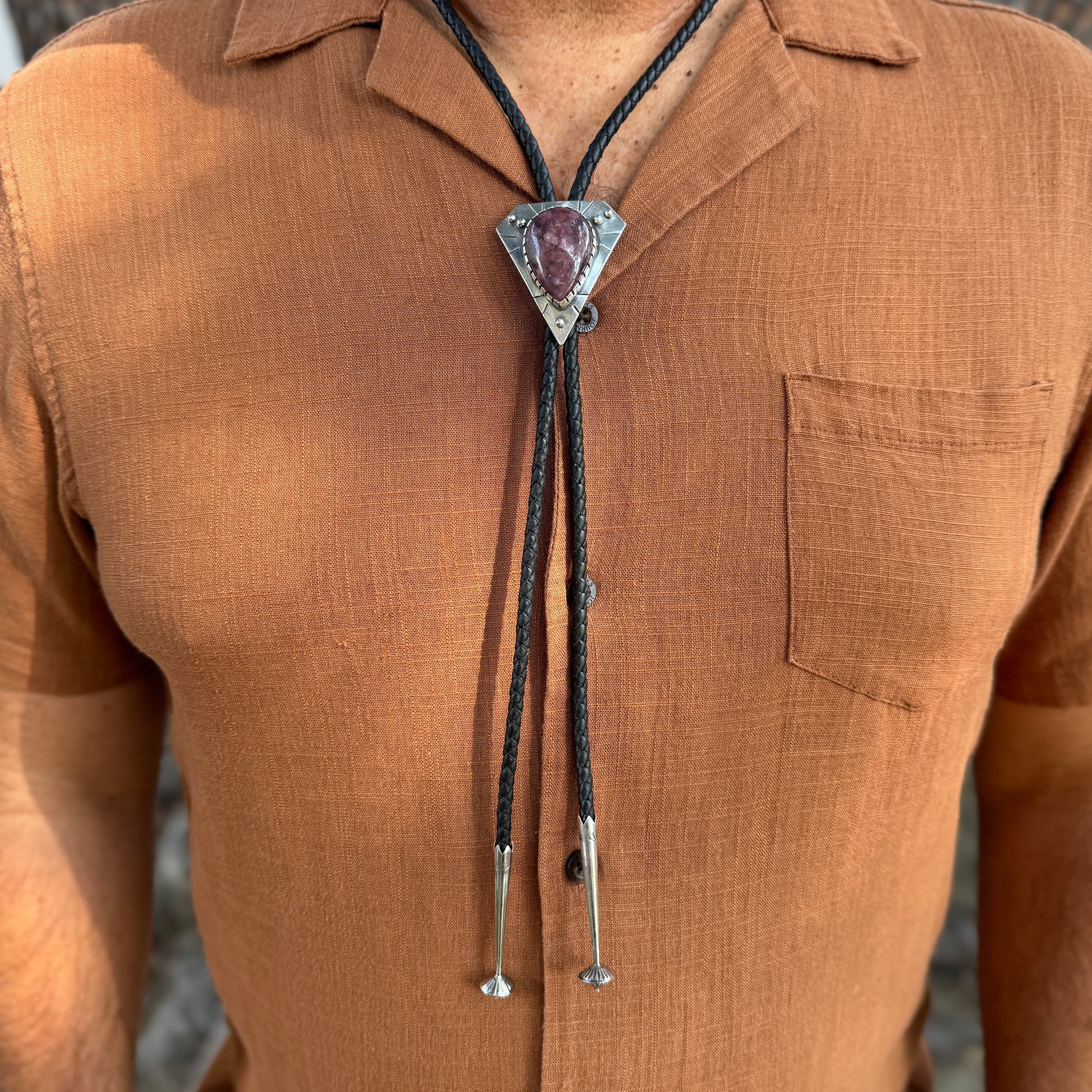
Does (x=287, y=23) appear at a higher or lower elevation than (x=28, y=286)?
higher

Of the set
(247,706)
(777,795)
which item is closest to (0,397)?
(247,706)

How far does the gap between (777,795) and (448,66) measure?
0.60 meters

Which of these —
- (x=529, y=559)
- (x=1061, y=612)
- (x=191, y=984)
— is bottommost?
(x=191, y=984)

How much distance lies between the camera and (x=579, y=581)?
74 centimetres

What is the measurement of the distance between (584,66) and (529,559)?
390 mm

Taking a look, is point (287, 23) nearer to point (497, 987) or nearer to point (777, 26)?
point (777, 26)

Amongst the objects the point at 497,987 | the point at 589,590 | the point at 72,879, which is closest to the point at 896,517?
the point at 589,590

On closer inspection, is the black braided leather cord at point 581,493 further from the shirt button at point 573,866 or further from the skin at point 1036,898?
the skin at point 1036,898

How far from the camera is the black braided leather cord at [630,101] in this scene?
75 centimetres

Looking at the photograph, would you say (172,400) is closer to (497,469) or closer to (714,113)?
(497,469)

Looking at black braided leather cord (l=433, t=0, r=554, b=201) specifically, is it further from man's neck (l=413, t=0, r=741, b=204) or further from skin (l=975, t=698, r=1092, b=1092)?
skin (l=975, t=698, r=1092, b=1092)

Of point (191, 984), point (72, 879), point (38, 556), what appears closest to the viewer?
point (38, 556)

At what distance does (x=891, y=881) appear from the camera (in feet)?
2.86

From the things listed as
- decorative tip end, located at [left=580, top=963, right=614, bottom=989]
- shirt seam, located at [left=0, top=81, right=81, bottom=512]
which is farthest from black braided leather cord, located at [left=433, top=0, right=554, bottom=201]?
decorative tip end, located at [left=580, top=963, right=614, bottom=989]
